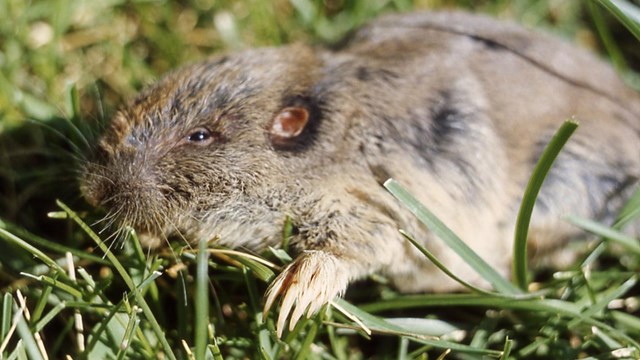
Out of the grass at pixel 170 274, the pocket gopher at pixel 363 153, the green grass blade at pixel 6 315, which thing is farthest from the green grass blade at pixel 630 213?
the green grass blade at pixel 6 315

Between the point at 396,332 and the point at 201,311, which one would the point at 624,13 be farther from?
the point at 201,311

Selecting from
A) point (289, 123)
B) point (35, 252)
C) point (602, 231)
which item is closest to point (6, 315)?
point (35, 252)

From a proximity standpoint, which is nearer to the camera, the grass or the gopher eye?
the grass

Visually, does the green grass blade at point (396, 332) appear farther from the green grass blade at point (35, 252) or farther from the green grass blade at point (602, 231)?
the green grass blade at point (35, 252)

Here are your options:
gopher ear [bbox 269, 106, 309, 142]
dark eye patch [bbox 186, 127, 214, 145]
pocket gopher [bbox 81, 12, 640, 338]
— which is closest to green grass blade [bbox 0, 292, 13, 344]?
pocket gopher [bbox 81, 12, 640, 338]

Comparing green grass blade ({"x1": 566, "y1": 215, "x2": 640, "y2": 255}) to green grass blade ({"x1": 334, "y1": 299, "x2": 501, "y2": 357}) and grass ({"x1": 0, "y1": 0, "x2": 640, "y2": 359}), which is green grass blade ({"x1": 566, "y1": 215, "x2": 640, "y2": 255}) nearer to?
grass ({"x1": 0, "y1": 0, "x2": 640, "y2": 359})
